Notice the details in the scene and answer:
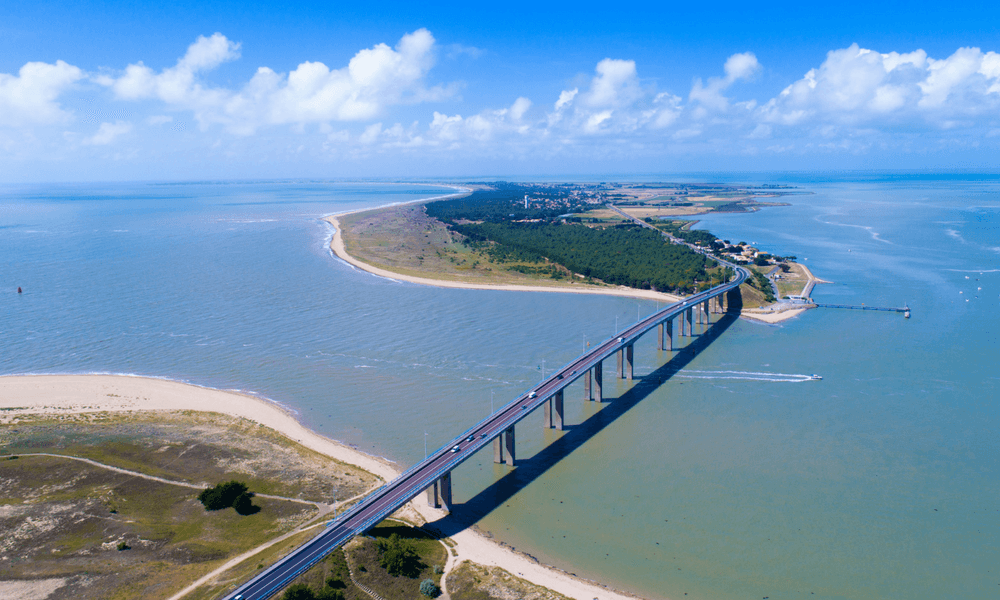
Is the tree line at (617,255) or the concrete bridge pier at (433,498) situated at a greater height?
the tree line at (617,255)

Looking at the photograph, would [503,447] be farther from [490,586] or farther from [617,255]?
[617,255]

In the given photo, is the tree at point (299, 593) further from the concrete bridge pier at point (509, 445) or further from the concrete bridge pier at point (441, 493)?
the concrete bridge pier at point (509, 445)

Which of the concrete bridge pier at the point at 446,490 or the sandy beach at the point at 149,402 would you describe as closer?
the concrete bridge pier at the point at 446,490

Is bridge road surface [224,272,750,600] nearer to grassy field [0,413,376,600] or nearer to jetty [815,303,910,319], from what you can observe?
grassy field [0,413,376,600]

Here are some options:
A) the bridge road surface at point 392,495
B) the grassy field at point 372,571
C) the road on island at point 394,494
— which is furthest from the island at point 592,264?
the grassy field at point 372,571

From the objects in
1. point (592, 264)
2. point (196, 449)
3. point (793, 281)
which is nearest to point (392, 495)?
point (196, 449)

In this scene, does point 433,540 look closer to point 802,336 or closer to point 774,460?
point 774,460

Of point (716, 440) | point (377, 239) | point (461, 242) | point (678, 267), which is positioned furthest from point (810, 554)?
point (377, 239)

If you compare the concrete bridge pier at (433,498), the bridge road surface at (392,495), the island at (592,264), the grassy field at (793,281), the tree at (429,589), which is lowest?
the tree at (429,589)
